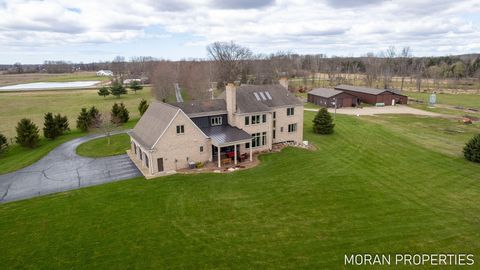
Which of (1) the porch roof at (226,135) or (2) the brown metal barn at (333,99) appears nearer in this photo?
(1) the porch roof at (226,135)

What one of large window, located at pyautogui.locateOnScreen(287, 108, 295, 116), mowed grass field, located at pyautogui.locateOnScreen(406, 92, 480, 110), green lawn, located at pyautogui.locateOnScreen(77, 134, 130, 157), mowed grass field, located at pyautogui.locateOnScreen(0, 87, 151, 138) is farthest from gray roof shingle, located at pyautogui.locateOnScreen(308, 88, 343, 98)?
green lawn, located at pyautogui.locateOnScreen(77, 134, 130, 157)

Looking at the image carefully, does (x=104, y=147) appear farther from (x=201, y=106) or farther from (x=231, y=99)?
(x=231, y=99)

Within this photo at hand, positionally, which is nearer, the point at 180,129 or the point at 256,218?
the point at 256,218

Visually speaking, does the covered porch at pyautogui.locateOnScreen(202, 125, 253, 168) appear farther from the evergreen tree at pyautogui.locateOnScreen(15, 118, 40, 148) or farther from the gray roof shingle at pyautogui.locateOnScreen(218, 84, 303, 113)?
the evergreen tree at pyautogui.locateOnScreen(15, 118, 40, 148)

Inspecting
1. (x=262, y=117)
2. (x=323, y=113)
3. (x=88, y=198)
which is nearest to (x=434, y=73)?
(x=323, y=113)

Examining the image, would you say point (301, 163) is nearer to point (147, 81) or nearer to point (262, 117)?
point (262, 117)

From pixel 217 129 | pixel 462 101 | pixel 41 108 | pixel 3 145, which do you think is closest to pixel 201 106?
pixel 217 129

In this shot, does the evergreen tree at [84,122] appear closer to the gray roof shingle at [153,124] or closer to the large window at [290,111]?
the gray roof shingle at [153,124]

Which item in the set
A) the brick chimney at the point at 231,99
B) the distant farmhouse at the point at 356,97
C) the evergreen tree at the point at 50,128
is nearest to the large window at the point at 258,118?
the brick chimney at the point at 231,99
